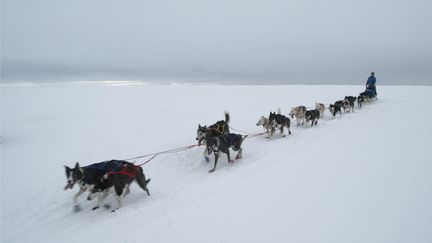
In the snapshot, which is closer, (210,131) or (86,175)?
(86,175)

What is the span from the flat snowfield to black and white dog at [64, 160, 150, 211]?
57cm

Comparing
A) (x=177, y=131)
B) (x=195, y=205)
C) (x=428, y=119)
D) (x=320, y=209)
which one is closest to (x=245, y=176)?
(x=195, y=205)

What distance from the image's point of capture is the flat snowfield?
4027 millimetres

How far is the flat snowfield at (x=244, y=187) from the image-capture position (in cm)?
403

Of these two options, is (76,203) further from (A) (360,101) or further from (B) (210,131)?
(A) (360,101)

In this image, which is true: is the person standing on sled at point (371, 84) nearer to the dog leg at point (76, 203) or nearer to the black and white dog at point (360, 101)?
the black and white dog at point (360, 101)

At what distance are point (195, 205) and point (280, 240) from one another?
1.81 metres

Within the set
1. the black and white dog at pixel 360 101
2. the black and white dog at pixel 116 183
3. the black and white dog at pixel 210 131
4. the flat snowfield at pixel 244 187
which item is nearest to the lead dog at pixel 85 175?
the black and white dog at pixel 116 183

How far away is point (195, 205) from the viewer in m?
5.02

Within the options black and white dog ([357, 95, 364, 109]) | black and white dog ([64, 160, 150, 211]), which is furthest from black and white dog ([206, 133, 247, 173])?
black and white dog ([357, 95, 364, 109])

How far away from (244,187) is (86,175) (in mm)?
3142

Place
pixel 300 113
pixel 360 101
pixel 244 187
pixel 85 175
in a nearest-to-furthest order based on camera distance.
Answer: pixel 85 175
pixel 244 187
pixel 300 113
pixel 360 101

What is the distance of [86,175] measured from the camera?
5.26 meters

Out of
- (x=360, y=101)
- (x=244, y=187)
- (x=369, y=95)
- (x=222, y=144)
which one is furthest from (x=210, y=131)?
(x=369, y=95)
